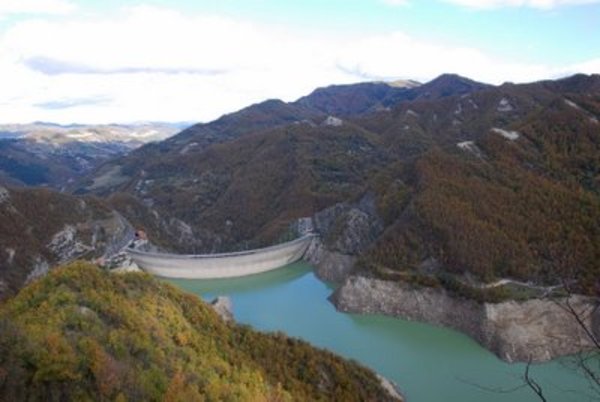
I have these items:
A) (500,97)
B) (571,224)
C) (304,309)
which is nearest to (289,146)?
(500,97)

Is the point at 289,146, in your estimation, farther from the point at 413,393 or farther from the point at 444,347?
the point at 413,393

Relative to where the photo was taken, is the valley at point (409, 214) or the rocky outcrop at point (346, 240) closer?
the valley at point (409, 214)

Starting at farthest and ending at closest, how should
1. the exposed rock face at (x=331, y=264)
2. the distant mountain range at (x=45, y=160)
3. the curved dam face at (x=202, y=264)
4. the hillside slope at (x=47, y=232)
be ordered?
the distant mountain range at (x=45, y=160), the curved dam face at (x=202, y=264), the exposed rock face at (x=331, y=264), the hillside slope at (x=47, y=232)

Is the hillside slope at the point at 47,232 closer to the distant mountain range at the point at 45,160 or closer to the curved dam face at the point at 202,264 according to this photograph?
the curved dam face at the point at 202,264

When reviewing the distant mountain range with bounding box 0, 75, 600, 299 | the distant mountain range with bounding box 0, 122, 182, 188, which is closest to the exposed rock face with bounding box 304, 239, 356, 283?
the distant mountain range with bounding box 0, 75, 600, 299

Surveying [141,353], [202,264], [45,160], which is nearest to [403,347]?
[141,353]

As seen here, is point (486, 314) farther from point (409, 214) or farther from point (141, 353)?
point (141, 353)

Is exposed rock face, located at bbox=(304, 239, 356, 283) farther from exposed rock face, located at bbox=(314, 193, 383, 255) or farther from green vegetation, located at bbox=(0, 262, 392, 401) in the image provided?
green vegetation, located at bbox=(0, 262, 392, 401)

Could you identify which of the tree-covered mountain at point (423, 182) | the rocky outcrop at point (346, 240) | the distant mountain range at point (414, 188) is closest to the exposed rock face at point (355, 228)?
the rocky outcrop at point (346, 240)
